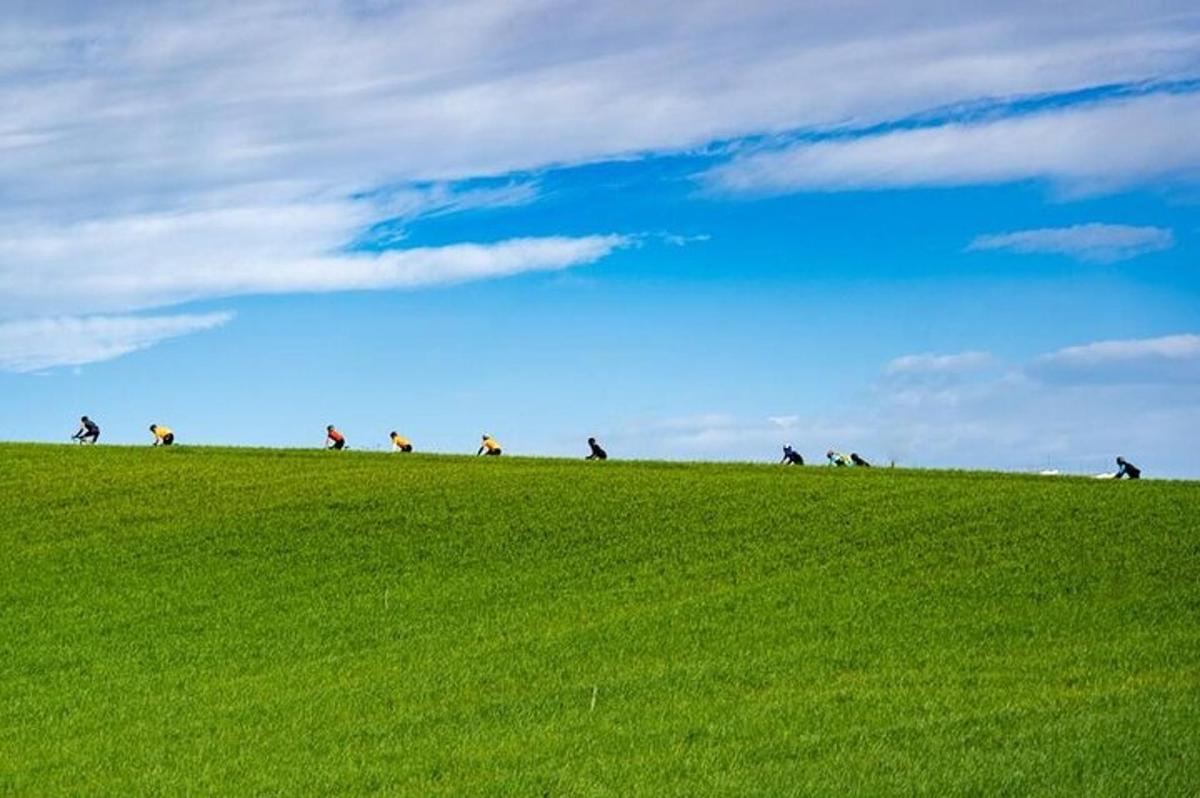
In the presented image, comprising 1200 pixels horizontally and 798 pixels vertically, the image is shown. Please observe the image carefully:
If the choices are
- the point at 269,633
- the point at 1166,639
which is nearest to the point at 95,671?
the point at 269,633

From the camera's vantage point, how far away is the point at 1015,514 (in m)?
38.5

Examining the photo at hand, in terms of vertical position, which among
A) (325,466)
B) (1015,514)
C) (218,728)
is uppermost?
(325,466)

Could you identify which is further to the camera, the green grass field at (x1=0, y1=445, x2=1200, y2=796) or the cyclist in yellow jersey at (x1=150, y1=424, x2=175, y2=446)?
the cyclist in yellow jersey at (x1=150, y1=424, x2=175, y2=446)

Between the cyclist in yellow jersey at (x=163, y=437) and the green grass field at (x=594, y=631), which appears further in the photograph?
the cyclist in yellow jersey at (x=163, y=437)

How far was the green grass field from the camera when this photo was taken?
19.4m

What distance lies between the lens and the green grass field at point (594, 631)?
19.4 metres

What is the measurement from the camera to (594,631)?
28281 millimetres

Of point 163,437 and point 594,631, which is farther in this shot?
point 163,437

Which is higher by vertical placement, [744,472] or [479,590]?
[744,472]

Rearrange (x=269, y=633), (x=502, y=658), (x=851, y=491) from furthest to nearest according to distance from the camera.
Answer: (x=851, y=491)
(x=269, y=633)
(x=502, y=658)

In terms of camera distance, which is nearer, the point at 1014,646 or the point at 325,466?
the point at 1014,646

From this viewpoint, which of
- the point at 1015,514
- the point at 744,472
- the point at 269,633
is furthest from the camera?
the point at 744,472

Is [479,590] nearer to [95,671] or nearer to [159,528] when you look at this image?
[95,671]

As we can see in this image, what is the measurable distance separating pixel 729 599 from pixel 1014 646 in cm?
599
